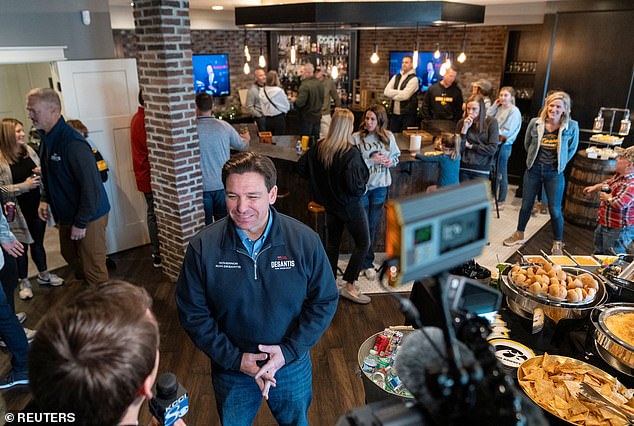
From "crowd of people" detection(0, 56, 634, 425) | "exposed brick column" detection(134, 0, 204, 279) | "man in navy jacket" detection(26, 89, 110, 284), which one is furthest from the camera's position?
"exposed brick column" detection(134, 0, 204, 279)

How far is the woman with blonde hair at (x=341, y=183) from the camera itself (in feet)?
12.5

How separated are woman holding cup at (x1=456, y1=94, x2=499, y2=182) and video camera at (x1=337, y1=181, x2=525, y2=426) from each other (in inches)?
191

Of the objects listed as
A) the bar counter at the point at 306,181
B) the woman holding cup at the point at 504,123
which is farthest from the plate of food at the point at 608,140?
the bar counter at the point at 306,181

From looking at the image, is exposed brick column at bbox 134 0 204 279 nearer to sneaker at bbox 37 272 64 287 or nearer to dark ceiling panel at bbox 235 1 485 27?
sneaker at bbox 37 272 64 287

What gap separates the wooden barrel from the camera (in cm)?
545

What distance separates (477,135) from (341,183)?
2278 mm

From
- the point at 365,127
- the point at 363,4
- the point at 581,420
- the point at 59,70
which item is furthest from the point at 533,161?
the point at 59,70

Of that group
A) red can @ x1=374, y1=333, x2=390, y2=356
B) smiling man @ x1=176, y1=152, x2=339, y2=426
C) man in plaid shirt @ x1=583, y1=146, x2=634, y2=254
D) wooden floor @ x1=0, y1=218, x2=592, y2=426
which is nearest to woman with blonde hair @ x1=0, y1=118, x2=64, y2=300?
wooden floor @ x1=0, y1=218, x2=592, y2=426

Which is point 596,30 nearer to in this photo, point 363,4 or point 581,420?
point 363,4

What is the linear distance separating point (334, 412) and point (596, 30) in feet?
20.7

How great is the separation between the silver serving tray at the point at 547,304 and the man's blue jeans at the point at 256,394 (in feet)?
3.43

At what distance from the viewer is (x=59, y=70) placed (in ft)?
14.5

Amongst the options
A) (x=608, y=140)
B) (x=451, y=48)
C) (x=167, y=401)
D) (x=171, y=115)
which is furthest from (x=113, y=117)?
(x=451, y=48)

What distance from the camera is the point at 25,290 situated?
13.9ft
